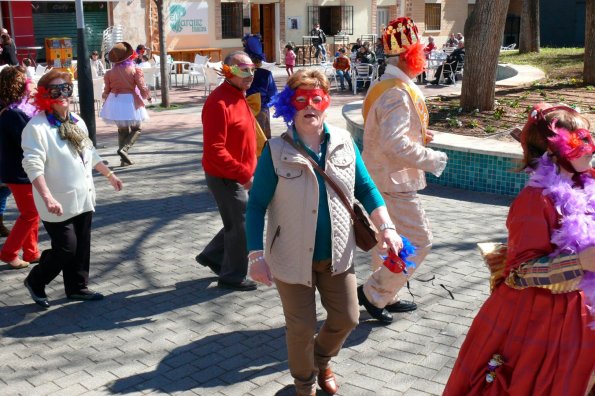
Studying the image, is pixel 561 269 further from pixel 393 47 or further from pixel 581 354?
pixel 393 47

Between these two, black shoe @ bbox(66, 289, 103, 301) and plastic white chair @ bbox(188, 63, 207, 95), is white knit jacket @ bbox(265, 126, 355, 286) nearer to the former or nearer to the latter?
black shoe @ bbox(66, 289, 103, 301)

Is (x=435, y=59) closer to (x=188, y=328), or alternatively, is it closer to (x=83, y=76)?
(x=83, y=76)

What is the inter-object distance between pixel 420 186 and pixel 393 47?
924 mm

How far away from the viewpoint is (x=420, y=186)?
4938 mm

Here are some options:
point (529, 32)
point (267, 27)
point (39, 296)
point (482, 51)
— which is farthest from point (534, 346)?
point (267, 27)

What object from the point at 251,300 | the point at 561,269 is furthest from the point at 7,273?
the point at 561,269

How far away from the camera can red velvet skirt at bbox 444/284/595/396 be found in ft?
10.1

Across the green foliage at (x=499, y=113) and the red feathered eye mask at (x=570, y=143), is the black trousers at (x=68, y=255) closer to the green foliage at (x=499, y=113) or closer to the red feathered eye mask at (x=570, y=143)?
the red feathered eye mask at (x=570, y=143)

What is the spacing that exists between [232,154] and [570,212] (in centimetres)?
294

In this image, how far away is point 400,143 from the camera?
463 cm

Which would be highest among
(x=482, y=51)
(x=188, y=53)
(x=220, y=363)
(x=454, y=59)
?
(x=188, y=53)

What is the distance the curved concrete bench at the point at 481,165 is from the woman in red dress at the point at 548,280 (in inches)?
222

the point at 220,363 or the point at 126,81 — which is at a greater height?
the point at 126,81

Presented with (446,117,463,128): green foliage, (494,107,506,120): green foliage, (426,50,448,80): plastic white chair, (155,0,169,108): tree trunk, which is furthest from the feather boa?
(426,50,448,80): plastic white chair
